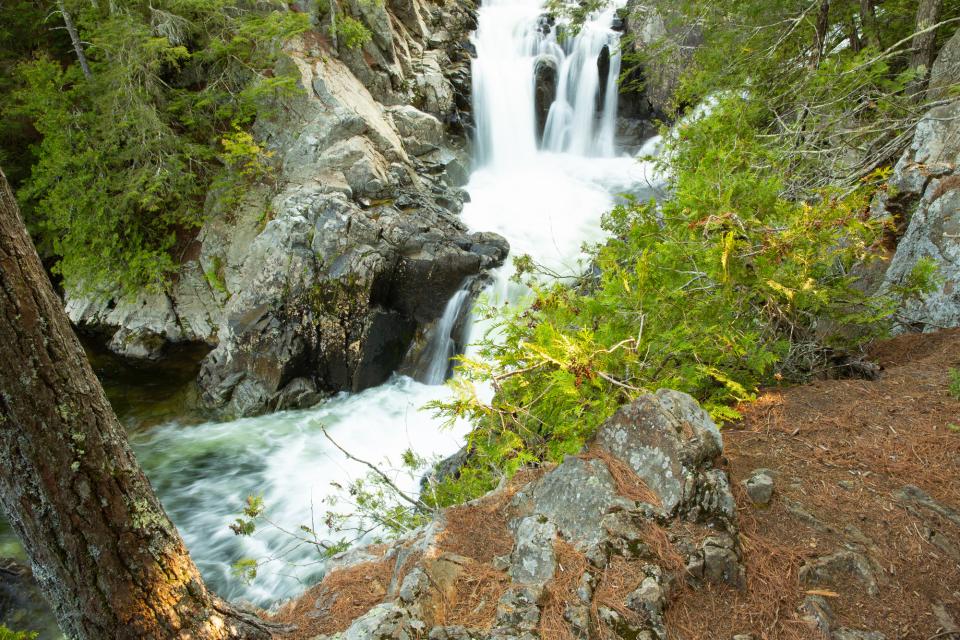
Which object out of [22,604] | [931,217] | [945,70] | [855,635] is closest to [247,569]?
[22,604]

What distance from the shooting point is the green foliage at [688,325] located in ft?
9.00

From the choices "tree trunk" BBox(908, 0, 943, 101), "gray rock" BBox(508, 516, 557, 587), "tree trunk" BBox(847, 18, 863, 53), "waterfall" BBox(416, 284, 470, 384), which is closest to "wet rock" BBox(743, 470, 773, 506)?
"gray rock" BBox(508, 516, 557, 587)

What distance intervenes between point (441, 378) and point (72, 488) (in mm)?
7577

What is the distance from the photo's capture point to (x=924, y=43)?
5398 mm

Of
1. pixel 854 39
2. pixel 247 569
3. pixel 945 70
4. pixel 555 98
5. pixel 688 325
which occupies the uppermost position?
pixel 555 98

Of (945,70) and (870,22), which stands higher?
(870,22)

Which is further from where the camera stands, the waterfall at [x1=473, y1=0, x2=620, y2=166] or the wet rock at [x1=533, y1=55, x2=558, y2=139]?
the wet rock at [x1=533, y1=55, x2=558, y2=139]

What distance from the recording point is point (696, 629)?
1.95 metres

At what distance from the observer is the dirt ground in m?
1.96

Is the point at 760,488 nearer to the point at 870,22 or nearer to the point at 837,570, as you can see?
the point at 837,570

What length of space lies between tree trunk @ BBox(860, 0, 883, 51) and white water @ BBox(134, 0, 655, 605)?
3062 mm

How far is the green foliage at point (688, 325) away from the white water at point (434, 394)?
3085mm

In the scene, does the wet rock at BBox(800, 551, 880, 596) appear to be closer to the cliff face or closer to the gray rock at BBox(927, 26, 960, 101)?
the gray rock at BBox(927, 26, 960, 101)

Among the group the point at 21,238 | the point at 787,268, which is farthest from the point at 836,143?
the point at 21,238
